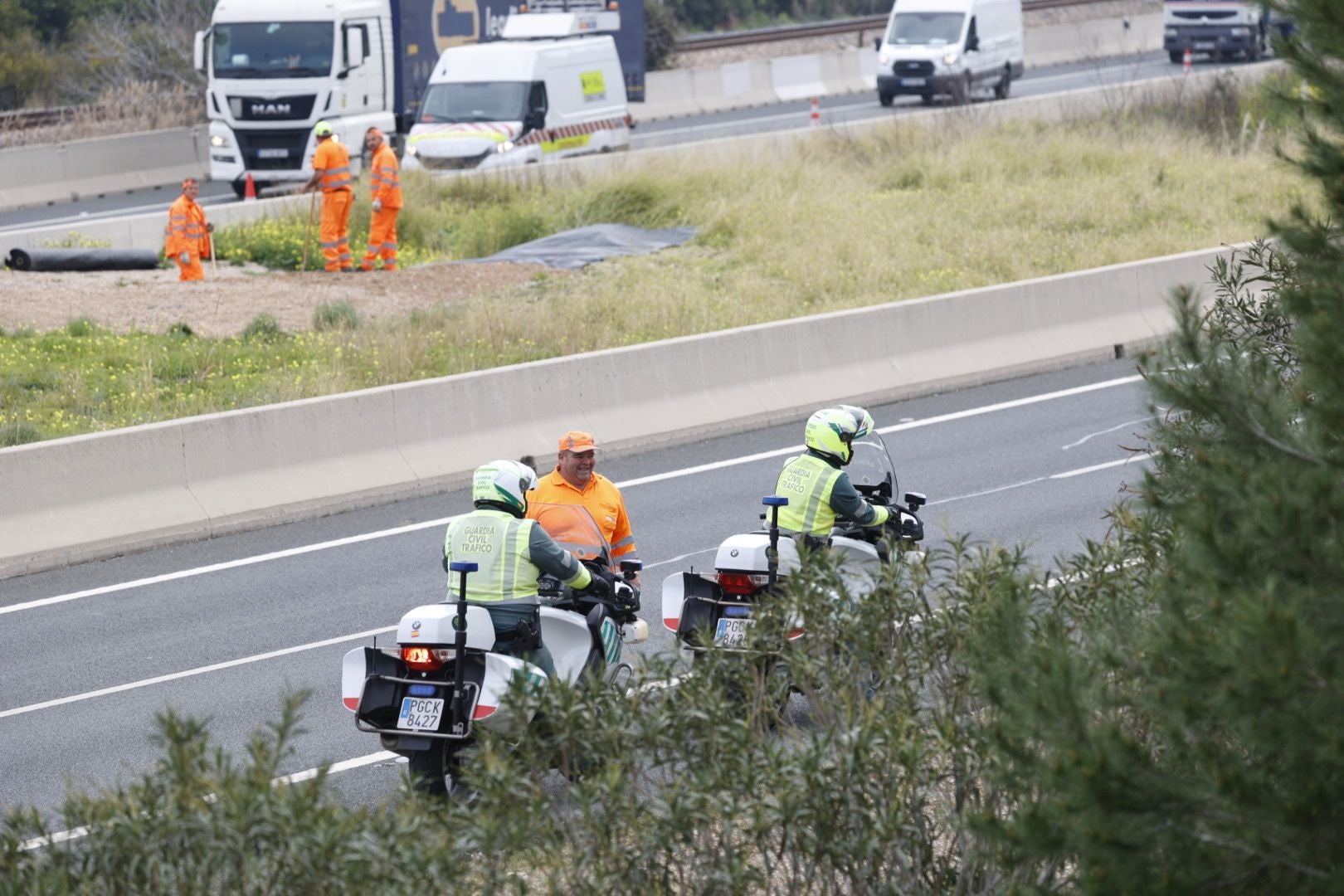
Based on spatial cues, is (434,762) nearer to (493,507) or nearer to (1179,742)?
(493,507)

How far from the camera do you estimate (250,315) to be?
1931cm

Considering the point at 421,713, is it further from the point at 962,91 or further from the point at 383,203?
the point at 962,91

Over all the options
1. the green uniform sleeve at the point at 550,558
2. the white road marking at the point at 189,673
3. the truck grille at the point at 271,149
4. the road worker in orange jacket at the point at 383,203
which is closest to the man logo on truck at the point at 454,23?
the truck grille at the point at 271,149

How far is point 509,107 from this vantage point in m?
29.5

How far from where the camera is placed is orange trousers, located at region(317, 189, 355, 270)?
22.0 meters

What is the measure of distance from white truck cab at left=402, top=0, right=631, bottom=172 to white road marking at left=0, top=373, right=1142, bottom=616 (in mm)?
12969

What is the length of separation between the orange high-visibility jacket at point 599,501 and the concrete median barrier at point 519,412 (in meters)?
5.28

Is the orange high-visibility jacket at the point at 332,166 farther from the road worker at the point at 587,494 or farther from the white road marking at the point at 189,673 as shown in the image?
the road worker at the point at 587,494

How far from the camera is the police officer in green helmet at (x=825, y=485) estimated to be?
904cm

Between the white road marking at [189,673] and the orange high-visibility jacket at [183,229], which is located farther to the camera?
the orange high-visibility jacket at [183,229]

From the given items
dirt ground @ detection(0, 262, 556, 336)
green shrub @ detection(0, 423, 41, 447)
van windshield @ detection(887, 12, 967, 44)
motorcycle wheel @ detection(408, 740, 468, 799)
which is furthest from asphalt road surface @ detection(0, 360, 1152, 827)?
van windshield @ detection(887, 12, 967, 44)

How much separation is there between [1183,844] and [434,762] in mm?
4566

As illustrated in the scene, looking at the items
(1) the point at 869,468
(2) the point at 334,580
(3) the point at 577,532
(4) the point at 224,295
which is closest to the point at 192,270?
(4) the point at 224,295

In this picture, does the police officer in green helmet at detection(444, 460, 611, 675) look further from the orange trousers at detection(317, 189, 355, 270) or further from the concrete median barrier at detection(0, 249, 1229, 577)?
the orange trousers at detection(317, 189, 355, 270)
